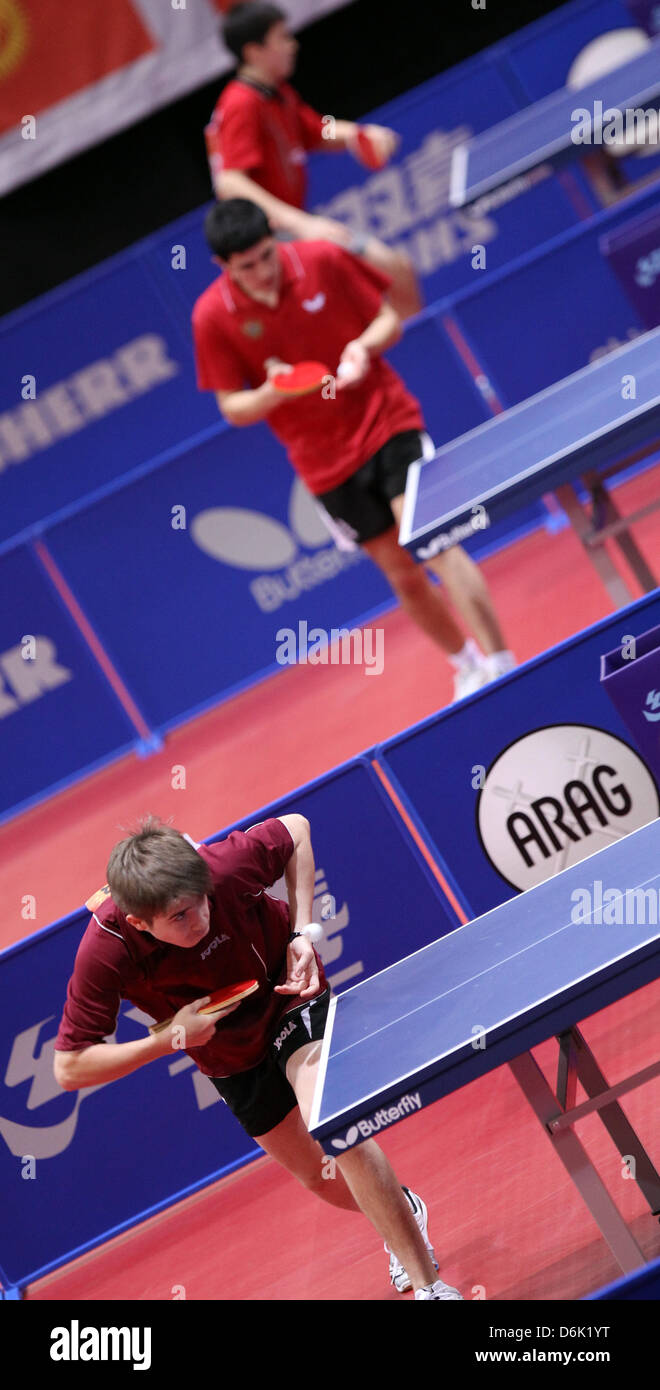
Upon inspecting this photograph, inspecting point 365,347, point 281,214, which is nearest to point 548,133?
point 281,214

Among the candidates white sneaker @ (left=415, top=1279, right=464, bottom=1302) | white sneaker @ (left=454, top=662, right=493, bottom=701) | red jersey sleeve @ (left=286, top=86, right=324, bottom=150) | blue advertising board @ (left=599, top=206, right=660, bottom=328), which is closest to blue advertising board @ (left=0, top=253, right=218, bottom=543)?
red jersey sleeve @ (left=286, top=86, right=324, bottom=150)

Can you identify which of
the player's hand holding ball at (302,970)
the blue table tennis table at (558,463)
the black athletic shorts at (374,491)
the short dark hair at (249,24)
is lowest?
the player's hand holding ball at (302,970)

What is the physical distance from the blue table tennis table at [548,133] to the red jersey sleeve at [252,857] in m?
4.02

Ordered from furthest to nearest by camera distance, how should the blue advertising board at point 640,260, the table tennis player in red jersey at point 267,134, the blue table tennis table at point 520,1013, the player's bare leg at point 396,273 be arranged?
the blue advertising board at point 640,260 < the table tennis player in red jersey at point 267,134 < the player's bare leg at point 396,273 < the blue table tennis table at point 520,1013

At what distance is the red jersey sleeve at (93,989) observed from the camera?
3812 mm

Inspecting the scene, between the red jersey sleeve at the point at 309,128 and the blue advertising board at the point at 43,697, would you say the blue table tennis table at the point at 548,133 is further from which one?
the blue advertising board at the point at 43,697

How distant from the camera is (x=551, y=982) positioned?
3.21 m

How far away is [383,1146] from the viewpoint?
501 cm

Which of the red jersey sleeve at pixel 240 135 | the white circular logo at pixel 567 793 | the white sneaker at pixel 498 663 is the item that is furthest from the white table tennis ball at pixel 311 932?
the red jersey sleeve at pixel 240 135

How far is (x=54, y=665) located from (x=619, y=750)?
13.8 feet

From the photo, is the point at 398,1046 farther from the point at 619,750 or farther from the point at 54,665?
the point at 54,665

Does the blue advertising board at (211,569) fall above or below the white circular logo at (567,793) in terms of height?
above

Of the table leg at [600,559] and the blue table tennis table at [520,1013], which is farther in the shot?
the table leg at [600,559]
